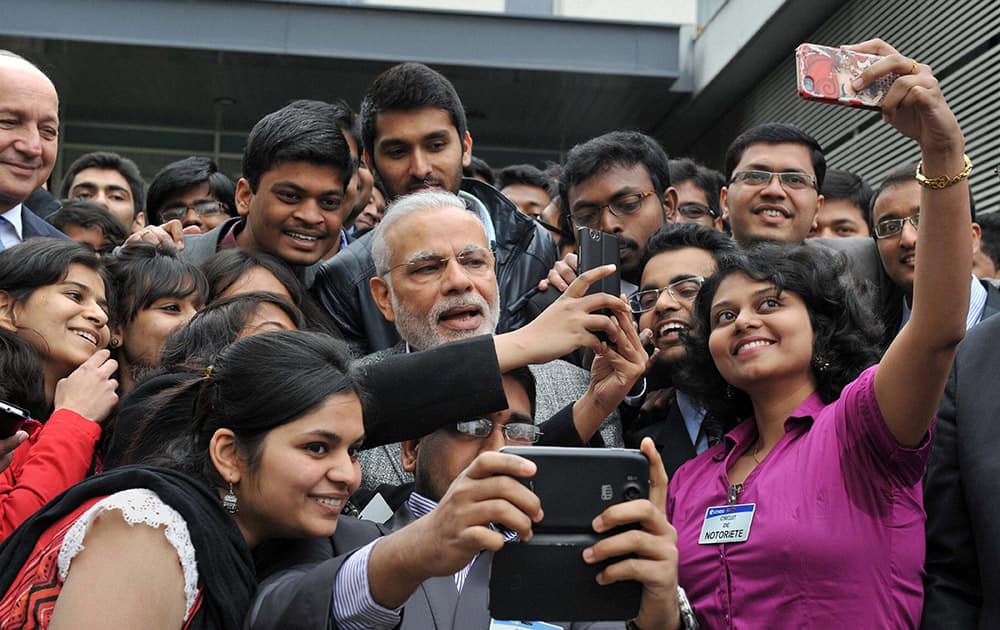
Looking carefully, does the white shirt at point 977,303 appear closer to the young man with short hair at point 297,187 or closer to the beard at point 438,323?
the beard at point 438,323

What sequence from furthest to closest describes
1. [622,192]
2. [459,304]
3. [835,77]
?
[622,192], [459,304], [835,77]

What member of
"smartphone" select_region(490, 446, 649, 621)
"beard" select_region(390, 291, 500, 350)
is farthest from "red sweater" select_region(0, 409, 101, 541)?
"smartphone" select_region(490, 446, 649, 621)

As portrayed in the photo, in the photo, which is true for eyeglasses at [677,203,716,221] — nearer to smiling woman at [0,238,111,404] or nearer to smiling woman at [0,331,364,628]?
smiling woman at [0,238,111,404]

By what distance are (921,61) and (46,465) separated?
7.61 m

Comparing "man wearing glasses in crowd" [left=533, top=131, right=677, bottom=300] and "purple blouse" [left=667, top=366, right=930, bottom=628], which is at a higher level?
"man wearing glasses in crowd" [left=533, top=131, right=677, bottom=300]

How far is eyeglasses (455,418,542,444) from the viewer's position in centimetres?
276

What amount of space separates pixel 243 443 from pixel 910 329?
4.71ft

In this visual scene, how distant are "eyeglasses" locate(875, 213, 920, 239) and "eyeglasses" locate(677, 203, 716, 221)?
1.15 meters

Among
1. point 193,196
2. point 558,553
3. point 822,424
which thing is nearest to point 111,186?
point 193,196

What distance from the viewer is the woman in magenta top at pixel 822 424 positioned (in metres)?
2.33

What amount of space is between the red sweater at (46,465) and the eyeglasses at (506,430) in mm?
1030

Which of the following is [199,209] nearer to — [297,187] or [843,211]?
[297,187]

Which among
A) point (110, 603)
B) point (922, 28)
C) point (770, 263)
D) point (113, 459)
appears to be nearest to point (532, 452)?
point (110, 603)

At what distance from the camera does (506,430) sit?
9.29 ft
